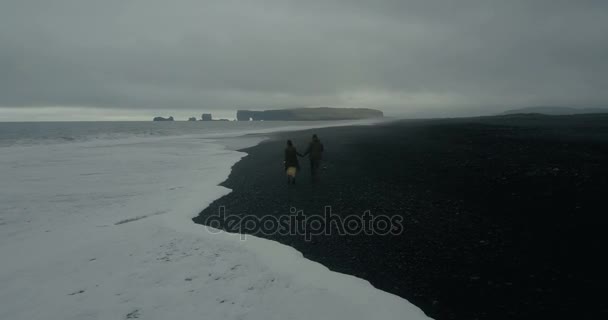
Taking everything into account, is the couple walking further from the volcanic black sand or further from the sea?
the sea

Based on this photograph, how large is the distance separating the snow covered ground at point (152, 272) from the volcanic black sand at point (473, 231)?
70cm

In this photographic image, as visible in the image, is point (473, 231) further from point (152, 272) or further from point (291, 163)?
point (291, 163)

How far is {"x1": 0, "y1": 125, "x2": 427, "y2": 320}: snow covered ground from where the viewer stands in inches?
211

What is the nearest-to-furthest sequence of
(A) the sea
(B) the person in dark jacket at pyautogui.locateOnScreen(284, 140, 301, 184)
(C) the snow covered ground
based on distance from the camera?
(C) the snow covered ground, (B) the person in dark jacket at pyautogui.locateOnScreen(284, 140, 301, 184), (A) the sea

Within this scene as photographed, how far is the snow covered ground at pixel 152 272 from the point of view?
17.5ft

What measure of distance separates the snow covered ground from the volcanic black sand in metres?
0.70

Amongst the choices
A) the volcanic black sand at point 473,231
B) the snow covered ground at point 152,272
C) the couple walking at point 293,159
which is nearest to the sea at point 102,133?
the couple walking at point 293,159

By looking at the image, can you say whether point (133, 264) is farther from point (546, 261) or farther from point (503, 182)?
point (503, 182)

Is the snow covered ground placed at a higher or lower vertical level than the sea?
lower

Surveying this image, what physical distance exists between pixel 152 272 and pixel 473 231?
7.16 metres

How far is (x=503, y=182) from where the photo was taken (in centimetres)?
1259

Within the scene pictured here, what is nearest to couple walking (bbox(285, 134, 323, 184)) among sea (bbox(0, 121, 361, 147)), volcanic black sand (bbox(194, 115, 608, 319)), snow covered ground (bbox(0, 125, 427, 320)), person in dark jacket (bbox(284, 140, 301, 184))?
person in dark jacket (bbox(284, 140, 301, 184))

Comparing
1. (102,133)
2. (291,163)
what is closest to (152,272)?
(291,163)

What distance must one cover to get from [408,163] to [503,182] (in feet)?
19.9
